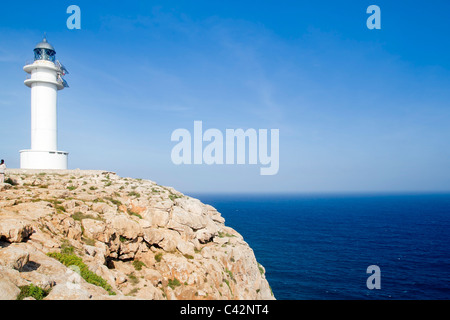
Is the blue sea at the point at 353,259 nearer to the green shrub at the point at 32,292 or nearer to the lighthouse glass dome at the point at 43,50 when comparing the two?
the green shrub at the point at 32,292

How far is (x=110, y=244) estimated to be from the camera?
2134 centimetres

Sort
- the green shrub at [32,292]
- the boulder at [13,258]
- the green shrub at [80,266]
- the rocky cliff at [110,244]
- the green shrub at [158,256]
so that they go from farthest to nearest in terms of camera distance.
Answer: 1. the green shrub at [158,256]
2. the green shrub at [80,266]
3. the rocky cliff at [110,244]
4. the boulder at [13,258]
5. the green shrub at [32,292]

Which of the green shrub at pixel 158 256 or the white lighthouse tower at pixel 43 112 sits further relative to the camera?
the white lighthouse tower at pixel 43 112

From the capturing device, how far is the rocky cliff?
11.3 metres

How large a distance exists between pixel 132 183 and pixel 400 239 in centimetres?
8936

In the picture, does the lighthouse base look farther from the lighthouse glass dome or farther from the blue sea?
the blue sea

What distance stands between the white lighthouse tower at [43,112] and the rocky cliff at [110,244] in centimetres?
467

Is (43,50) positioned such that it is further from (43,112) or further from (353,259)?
(353,259)

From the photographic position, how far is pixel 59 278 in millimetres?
10922

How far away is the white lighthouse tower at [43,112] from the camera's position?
35281 mm

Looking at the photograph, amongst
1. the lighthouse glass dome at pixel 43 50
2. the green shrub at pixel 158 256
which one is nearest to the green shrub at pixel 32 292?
the green shrub at pixel 158 256
